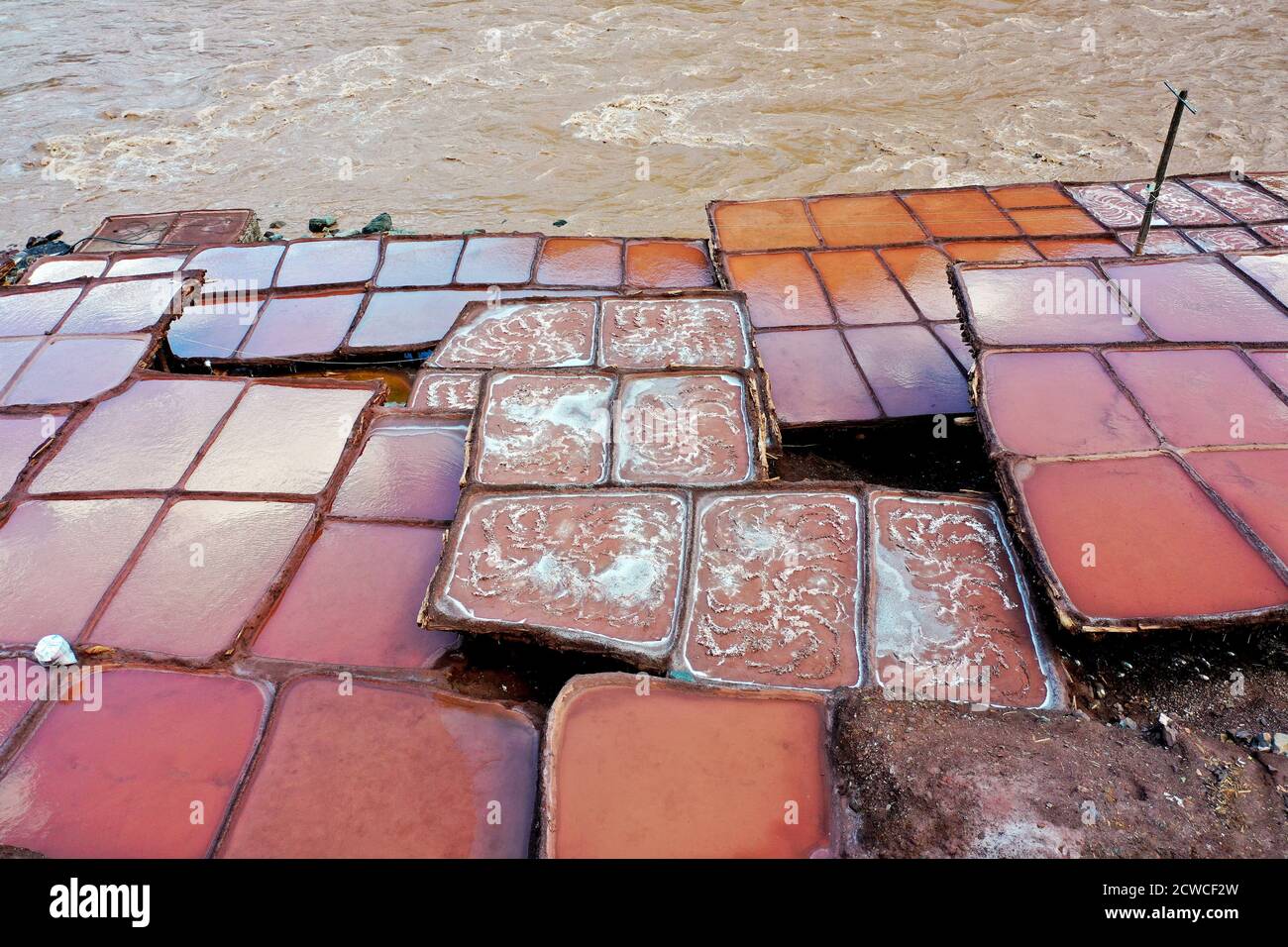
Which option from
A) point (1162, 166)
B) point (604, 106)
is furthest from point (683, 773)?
point (604, 106)

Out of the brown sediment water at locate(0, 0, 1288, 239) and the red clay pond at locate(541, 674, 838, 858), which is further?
the brown sediment water at locate(0, 0, 1288, 239)

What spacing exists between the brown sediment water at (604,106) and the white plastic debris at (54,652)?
4017mm

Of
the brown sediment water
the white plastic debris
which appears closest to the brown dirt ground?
the white plastic debris

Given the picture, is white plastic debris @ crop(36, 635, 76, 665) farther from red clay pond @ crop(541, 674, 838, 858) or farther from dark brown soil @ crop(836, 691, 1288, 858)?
dark brown soil @ crop(836, 691, 1288, 858)

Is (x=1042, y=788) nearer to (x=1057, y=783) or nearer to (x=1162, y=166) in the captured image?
(x=1057, y=783)

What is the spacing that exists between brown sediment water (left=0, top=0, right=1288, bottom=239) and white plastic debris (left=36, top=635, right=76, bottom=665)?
158 inches

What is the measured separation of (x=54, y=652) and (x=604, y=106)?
618cm

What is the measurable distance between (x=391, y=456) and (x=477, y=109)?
540 cm

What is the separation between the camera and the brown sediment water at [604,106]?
5621mm

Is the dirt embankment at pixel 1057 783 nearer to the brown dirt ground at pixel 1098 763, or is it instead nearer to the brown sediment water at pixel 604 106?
the brown dirt ground at pixel 1098 763

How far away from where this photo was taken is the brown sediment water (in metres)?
5.62

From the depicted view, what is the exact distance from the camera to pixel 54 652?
1.79 meters

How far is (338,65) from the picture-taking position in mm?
7754

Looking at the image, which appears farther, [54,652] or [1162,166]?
[1162,166]
